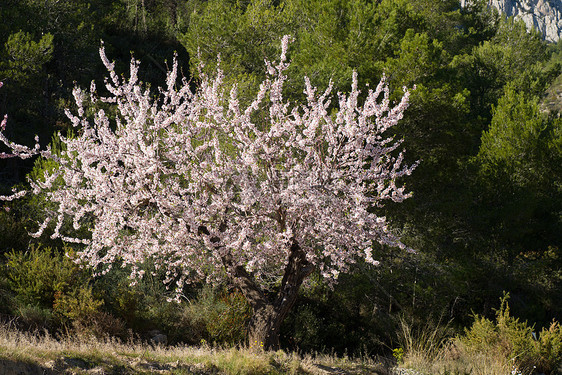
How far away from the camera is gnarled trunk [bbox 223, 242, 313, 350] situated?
24.2 ft

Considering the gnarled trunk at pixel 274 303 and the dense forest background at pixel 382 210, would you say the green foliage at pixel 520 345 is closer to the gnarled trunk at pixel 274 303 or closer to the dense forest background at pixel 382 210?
the dense forest background at pixel 382 210

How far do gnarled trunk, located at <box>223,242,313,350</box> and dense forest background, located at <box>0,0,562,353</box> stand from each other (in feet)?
9.24

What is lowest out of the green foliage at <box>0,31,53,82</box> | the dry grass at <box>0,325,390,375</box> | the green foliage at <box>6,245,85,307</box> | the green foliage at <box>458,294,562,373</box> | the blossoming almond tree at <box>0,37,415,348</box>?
the green foliage at <box>458,294,562,373</box>

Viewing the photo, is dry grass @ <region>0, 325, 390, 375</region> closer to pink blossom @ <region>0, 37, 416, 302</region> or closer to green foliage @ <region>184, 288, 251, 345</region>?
pink blossom @ <region>0, 37, 416, 302</region>

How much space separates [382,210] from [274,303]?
6411 mm

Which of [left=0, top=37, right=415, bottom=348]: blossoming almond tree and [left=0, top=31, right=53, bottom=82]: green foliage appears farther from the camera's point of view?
[left=0, top=31, right=53, bottom=82]: green foliage

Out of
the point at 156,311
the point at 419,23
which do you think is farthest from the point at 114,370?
the point at 419,23

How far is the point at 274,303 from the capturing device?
7461mm

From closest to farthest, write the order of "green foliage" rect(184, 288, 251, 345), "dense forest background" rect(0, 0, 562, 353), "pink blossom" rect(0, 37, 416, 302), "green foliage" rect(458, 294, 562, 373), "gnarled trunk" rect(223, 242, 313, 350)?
"pink blossom" rect(0, 37, 416, 302)
"gnarled trunk" rect(223, 242, 313, 350)
"green foliage" rect(458, 294, 562, 373)
"green foliage" rect(184, 288, 251, 345)
"dense forest background" rect(0, 0, 562, 353)

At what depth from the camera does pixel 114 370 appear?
5879 mm

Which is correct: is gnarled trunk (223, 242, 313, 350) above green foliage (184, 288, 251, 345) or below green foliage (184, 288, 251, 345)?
above

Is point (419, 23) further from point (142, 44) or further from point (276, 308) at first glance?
point (142, 44)

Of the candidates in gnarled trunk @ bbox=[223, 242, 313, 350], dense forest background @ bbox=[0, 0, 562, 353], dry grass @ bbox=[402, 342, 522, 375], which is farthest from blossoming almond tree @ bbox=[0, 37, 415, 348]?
dense forest background @ bbox=[0, 0, 562, 353]

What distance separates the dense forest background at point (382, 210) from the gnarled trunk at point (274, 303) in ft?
9.24
